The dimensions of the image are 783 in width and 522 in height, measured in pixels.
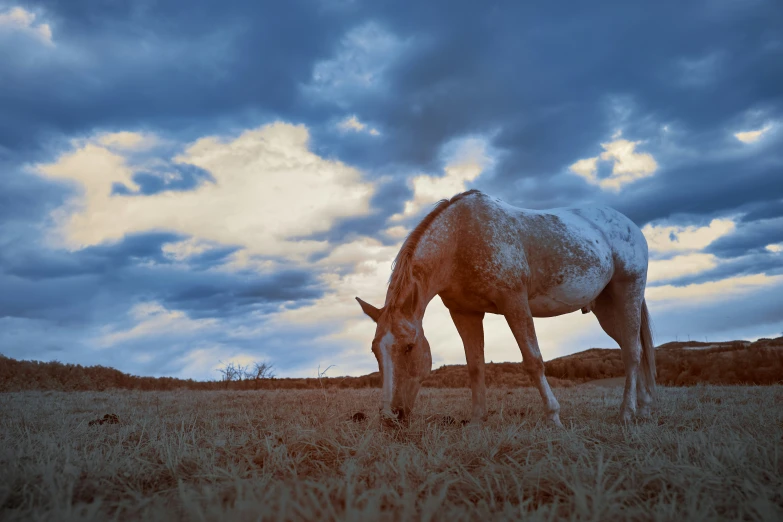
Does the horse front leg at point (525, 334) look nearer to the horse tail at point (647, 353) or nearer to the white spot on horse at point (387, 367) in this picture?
the white spot on horse at point (387, 367)

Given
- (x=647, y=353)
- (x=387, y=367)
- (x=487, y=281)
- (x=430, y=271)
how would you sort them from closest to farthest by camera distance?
(x=387, y=367) < (x=430, y=271) < (x=487, y=281) < (x=647, y=353)

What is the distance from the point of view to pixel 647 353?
7.69m

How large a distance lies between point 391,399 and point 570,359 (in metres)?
12.5

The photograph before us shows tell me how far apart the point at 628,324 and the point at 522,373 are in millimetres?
6461

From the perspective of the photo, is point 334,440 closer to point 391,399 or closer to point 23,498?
point 391,399

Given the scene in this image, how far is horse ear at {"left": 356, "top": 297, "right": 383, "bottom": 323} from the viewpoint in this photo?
4.85 meters

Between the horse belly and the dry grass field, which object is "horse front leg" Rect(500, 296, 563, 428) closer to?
the horse belly

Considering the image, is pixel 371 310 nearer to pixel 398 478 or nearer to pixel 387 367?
pixel 387 367

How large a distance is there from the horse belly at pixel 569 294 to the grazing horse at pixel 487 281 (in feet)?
0.05

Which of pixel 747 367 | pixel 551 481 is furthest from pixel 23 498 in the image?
pixel 747 367

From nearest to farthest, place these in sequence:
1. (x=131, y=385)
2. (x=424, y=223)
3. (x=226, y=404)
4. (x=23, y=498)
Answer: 1. (x=23, y=498)
2. (x=424, y=223)
3. (x=226, y=404)
4. (x=131, y=385)

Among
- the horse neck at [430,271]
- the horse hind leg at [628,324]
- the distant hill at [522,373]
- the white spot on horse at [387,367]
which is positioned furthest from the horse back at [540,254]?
the distant hill at [522,373]

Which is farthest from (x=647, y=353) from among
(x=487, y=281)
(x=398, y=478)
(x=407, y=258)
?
(x=398, y=478)

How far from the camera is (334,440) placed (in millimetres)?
3186
